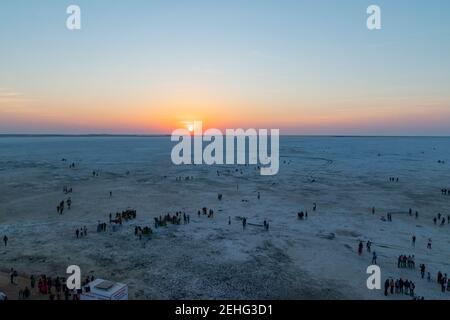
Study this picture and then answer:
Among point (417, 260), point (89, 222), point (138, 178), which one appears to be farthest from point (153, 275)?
point (138, 178)

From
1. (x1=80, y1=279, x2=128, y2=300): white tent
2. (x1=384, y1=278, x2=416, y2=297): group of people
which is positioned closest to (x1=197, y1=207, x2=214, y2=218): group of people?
(x1=384, y1=278, x2=416, y2=297): group of people

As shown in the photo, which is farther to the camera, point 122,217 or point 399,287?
point 122,217

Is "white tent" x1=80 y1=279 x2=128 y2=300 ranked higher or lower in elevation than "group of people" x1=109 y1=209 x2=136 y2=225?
higher

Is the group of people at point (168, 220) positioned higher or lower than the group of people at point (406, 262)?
higher

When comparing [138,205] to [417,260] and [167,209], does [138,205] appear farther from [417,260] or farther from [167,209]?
[417,260]

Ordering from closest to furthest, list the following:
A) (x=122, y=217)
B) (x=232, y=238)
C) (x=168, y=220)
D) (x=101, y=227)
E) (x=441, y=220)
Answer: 1. (x=232, y=238)
2. (x=101, y=227)
3. (x=168, y=220)
4. (x=122, y=217)
5. (x=441, y=220)

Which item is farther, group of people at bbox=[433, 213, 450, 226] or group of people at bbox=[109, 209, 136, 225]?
group of people at bbox=[433, 213, 450, 226]

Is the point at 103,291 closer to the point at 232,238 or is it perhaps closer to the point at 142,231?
the point at 142,231

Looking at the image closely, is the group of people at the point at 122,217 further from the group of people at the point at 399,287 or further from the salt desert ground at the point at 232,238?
the group of people at the point at 399,287

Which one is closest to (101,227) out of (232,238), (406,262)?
(232,238)

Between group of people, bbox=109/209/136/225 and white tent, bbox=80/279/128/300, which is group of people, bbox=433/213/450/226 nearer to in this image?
group of people, bbox=109/209/136/225

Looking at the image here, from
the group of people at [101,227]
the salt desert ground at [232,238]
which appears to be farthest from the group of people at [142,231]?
the group of people at [101,227]
